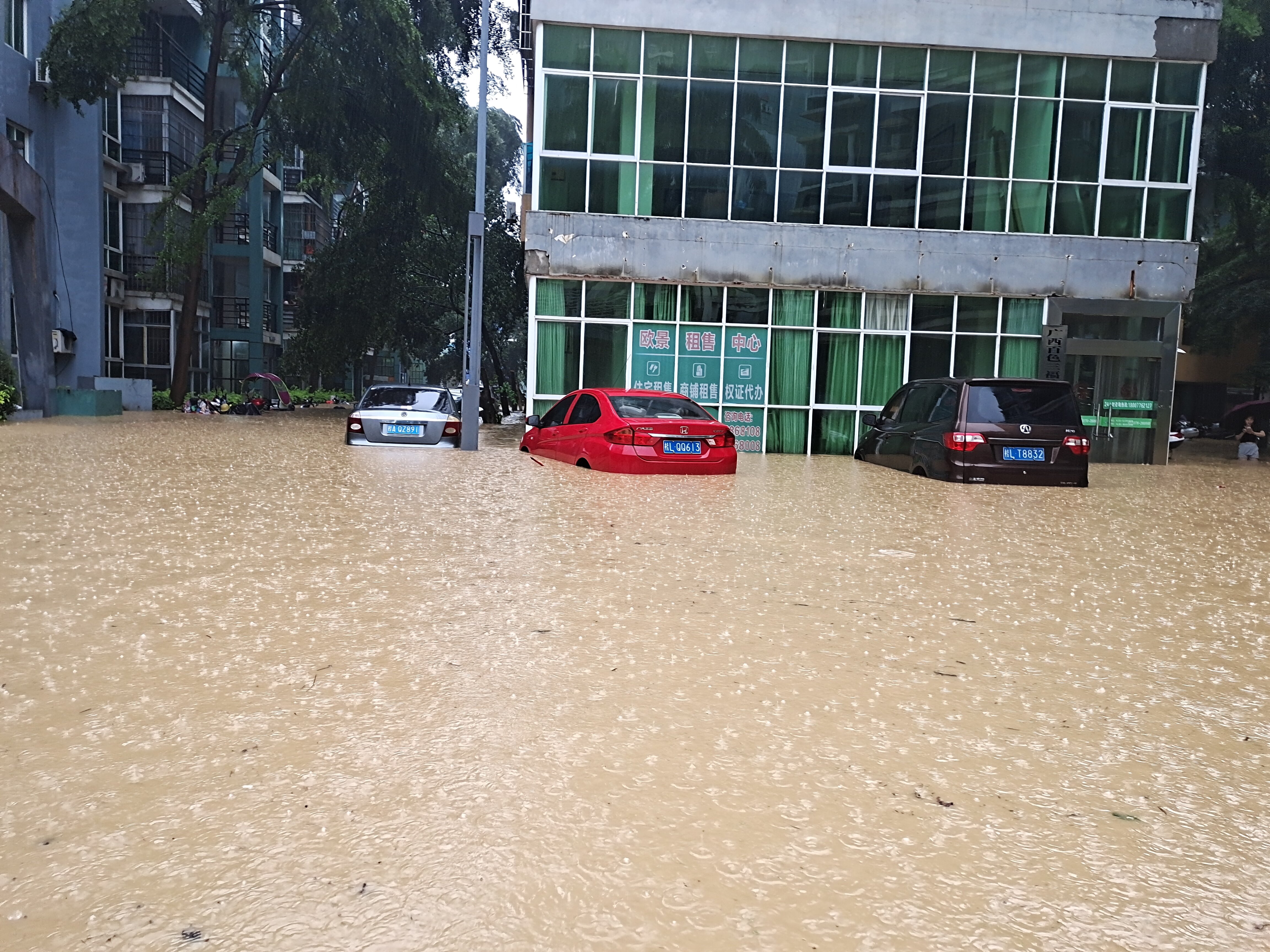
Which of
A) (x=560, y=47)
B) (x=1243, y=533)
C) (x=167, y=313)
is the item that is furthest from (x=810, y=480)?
(x=167, y=313)

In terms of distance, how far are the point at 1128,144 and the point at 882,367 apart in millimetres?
7125

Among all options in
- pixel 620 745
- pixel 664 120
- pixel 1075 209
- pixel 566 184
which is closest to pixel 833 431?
pixel 1075 209

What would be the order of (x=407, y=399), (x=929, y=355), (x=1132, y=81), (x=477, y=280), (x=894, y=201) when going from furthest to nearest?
(x=929, y=355), (x=1132, y=81), (x=894, y=201), (x=477, y=280), (x=407, y=399)

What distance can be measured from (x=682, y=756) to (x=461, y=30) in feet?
125

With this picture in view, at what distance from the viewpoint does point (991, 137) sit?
2408 centimetres

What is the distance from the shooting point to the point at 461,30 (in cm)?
3791

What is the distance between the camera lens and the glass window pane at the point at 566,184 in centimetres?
2330

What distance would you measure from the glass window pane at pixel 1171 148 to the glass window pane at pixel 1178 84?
0.29 m

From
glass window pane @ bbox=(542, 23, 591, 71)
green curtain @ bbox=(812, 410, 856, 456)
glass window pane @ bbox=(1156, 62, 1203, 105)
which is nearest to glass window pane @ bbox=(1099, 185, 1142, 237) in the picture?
glass window pane @ bbox=(1156, 62, 1203, 105)

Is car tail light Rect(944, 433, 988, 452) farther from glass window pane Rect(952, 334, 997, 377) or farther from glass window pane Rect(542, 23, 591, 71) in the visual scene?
glass window pane Rect(542, 23, 591, 71)

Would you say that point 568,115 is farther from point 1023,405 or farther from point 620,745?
point 620,745

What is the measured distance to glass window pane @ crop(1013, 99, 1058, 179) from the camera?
24.0 meters

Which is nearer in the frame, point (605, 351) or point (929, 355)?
point (605, 351)

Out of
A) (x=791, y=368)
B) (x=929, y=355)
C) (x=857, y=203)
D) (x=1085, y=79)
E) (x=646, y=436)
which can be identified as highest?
(x=1085, y=79)
